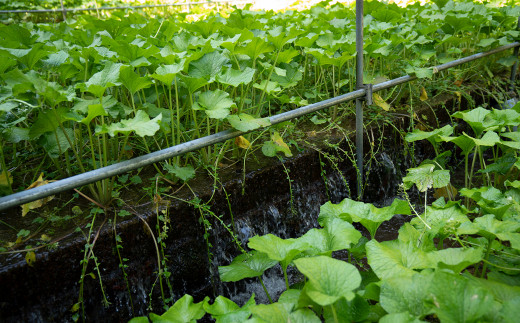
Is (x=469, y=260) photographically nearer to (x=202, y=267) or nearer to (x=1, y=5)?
(x=202, y=267)

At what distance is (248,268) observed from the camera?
144 cm

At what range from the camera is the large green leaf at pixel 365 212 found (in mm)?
1496

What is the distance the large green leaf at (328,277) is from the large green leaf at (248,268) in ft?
1.00

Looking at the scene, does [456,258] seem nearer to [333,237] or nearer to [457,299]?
[457,299]

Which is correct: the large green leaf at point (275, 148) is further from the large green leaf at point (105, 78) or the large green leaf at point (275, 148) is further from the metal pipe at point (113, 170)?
the large green leaf at point (105, 78)

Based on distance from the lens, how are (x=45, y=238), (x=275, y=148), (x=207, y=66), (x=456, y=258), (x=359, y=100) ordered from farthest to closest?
(x=359, y=100) → (x=275, y=148) → (x=207, y=66) → (x=45, y=238) → (x=456, y=258)

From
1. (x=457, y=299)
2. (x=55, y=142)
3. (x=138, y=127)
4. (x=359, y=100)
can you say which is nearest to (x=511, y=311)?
→ (x=457, y=299)

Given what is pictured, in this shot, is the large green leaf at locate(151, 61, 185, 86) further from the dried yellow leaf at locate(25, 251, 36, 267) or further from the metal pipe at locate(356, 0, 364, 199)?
the metal pipe at locate(356, 0, 364, 199)

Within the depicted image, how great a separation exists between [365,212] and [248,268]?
0.47 meters

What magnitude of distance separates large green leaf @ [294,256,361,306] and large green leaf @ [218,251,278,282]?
1.00 ft

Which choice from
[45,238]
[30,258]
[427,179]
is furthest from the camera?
[427,179]

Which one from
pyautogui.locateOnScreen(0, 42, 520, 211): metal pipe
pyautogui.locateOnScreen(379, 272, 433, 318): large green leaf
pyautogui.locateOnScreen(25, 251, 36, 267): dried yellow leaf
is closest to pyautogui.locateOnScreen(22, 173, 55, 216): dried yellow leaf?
pyautogui.locateOnScreen(25, 251, 36, 267): dried yellow leaf

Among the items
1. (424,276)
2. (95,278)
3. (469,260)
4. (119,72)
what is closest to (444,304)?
(424,276)

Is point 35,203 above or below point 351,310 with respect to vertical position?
above
